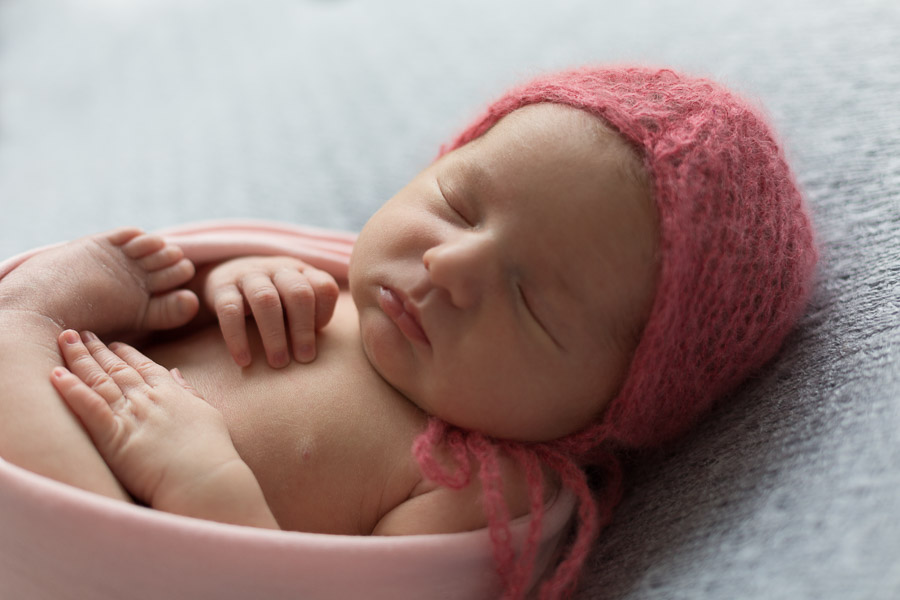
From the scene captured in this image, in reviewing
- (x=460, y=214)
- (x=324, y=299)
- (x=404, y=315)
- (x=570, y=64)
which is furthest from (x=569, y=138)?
(x=570, y=64)

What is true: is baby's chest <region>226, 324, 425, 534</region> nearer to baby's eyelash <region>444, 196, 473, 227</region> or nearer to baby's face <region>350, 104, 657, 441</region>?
baby's face <region>350, 104, 657, 441</region>

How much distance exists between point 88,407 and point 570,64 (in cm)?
106

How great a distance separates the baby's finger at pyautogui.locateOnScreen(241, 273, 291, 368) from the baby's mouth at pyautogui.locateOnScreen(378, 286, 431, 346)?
6.0 inches

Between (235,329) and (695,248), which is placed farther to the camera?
(235,329)

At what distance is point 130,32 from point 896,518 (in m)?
1.94

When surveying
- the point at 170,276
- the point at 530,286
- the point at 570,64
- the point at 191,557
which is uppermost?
the point at 570,64

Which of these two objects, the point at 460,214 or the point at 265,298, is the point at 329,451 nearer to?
the point at 265,298

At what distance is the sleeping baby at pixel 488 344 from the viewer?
2.82 feet

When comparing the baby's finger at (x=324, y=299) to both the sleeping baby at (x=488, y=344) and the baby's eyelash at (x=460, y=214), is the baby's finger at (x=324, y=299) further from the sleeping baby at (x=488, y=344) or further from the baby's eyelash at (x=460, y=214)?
the baby's eyelash at (x=460, y=214)

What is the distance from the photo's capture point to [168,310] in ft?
3.59

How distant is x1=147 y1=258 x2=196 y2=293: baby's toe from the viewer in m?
1.10

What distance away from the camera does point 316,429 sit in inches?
37.7

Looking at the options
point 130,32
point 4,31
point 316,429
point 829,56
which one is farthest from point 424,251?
point 4,31

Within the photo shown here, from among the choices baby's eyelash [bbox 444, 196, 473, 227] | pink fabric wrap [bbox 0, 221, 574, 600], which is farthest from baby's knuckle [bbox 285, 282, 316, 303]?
pink fabric wrap [bbox 0, 221, 574, 600]
